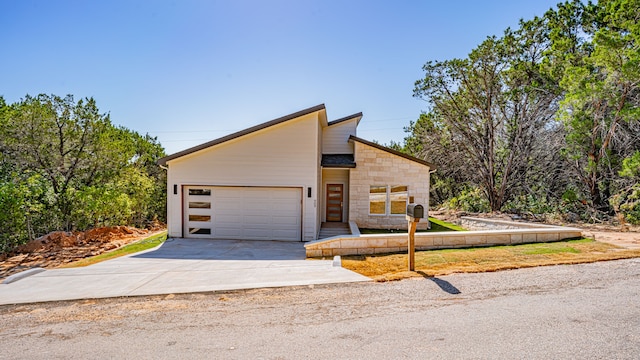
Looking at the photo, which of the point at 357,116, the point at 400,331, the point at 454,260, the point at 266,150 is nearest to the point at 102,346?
the point at 400,331

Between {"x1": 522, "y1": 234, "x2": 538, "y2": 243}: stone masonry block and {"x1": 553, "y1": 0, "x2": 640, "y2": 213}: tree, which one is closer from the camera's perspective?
{"x1": 522, "y1": 234, "x2": 538, "y2": 243}: stone masonry block

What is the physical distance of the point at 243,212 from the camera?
12.8 meters

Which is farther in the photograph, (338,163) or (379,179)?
(379,179)

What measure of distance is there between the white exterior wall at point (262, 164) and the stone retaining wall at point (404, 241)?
3206 millimetres

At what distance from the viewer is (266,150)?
41.4ft

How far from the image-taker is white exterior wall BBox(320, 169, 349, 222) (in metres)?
16.2

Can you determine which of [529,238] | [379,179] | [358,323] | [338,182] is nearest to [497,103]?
[379,179]

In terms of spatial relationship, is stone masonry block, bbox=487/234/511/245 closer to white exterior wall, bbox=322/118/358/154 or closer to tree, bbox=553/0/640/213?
tree, bbox=553/0/640/213

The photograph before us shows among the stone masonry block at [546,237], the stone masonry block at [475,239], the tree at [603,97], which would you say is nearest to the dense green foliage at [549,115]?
the tree at [603,97]

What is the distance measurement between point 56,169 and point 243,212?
9.40 metres

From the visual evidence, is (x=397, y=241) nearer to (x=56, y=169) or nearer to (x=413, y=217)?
(x=413, y=217)

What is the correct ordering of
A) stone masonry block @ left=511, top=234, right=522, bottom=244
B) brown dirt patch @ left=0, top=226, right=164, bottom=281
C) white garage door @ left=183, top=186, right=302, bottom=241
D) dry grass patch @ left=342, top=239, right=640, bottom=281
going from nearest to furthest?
dry grass patch @ left=342, top=239, right=640, bottom=281
stone masonry block @ left=511, top=234, right=522, bottom=244
brown dirt patch @ left=0, top=226, right=164, bottom=281
white garage door @ left=183, top=186, right=302, bottom=241

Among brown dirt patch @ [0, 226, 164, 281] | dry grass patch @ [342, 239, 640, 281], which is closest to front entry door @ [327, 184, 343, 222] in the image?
dry grass patch @ [342, 239, 640, 281]

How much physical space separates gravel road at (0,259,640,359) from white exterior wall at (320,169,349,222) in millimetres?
10087
